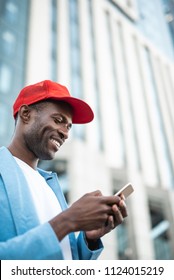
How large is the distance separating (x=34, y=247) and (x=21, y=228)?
0.64 feet

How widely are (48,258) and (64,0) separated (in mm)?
35344

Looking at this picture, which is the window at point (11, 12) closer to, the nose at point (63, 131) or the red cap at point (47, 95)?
the red cap at point (47, 95)

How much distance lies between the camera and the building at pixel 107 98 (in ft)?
62.5

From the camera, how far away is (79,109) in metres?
2.08

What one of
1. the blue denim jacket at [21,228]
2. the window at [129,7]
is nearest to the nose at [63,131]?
the blue denim jacket at [21,228]

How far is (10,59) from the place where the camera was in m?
21.4

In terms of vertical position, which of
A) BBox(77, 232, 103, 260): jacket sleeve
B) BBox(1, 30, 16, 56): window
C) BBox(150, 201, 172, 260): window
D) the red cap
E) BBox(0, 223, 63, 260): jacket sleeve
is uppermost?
BBox(1, 30, 16, 56): window

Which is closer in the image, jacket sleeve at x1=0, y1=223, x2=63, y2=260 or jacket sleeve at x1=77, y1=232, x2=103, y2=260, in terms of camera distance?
jacket sleeve at x1=0, y1=223, x2=63, y2=260

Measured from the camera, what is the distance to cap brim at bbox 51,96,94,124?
76.8 inches

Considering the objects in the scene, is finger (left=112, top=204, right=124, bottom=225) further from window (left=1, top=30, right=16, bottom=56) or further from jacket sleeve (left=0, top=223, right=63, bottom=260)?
window (left=1, top=30, right=16, bottom=56)

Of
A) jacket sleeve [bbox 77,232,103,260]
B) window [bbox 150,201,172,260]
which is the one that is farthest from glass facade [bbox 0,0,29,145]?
jacket sleeve [bbox 77,232,103,260]

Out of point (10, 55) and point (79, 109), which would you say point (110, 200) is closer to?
point (79, 109)

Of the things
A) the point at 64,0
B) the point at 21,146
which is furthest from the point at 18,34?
the point at 21,146
